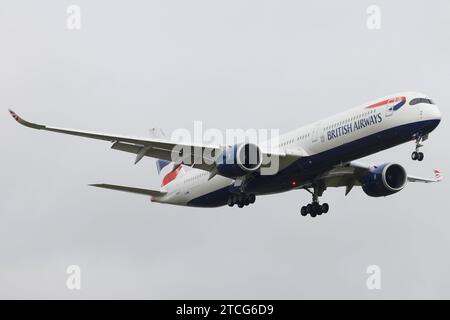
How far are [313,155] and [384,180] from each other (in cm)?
733

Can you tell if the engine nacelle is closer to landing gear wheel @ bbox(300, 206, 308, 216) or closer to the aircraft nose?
landing gear wheel @ bbox(300, 206, 308, 216)

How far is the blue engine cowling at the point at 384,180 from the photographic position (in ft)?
205

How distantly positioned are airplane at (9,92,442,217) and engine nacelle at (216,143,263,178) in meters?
0.05

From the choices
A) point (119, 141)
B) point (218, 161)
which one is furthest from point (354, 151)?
point (119, 141)

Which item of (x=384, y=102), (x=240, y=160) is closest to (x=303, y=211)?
(x=240, y=160)

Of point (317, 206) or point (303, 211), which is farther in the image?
point (303, 211)

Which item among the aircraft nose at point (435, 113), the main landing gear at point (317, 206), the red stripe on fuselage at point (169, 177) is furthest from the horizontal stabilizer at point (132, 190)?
the aircraft nose at point (435, 113)

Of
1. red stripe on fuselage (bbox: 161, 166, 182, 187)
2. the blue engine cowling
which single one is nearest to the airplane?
the blue engine cowling

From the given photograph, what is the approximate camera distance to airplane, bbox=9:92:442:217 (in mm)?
54281

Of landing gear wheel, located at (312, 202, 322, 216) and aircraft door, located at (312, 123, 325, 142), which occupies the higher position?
aircraft door, located at (312, 123, 325, 142)

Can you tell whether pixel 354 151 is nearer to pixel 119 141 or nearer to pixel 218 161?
pixel 218 161

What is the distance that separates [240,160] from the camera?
56438mm

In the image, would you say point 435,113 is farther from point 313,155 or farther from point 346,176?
point 346,176

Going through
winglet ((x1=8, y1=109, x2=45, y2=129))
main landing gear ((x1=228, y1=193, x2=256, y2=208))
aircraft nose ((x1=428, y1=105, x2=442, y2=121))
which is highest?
aircraft nose ((x1=428, y1=105, x2=442, y2=121))
